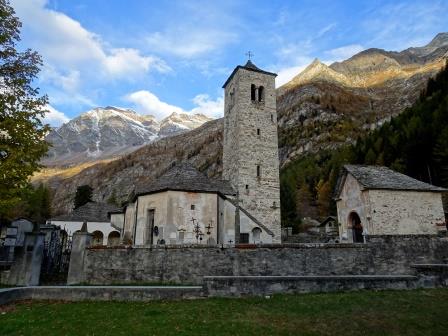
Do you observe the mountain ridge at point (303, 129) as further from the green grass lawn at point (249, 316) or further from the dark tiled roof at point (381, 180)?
the green grass lawn at point (249, 316)

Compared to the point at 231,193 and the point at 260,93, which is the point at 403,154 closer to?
the point at 260,93

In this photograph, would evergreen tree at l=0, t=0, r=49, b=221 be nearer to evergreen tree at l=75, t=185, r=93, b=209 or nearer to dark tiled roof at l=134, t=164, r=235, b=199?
dark tiled roof at l=134, t=164, r=235, b=199

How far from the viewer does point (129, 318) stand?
928 centimetres

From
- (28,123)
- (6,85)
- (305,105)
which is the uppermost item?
(305,105)

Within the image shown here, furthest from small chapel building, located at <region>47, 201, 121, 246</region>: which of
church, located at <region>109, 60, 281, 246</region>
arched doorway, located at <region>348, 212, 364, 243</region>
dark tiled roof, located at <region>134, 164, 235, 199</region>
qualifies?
arched doorway, located at <region>348, 212, 364, 243</region>

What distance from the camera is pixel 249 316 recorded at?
363 inches

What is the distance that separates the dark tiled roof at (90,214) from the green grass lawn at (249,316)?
34.3 m

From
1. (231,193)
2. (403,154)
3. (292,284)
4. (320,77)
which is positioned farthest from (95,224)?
(320,77)

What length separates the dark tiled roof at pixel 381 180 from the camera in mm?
23281

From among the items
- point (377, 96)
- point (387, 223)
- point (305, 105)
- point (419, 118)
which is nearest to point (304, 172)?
point (419, 118)

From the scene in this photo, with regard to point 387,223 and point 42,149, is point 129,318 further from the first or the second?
point 387,223

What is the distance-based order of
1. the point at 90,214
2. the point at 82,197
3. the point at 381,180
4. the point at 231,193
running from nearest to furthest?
the point at 381,180 < the point at 231,193 < the point at 90,214 < the point at 82,197

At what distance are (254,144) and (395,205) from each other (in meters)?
14.8

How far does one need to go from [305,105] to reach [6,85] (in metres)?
→ 132
